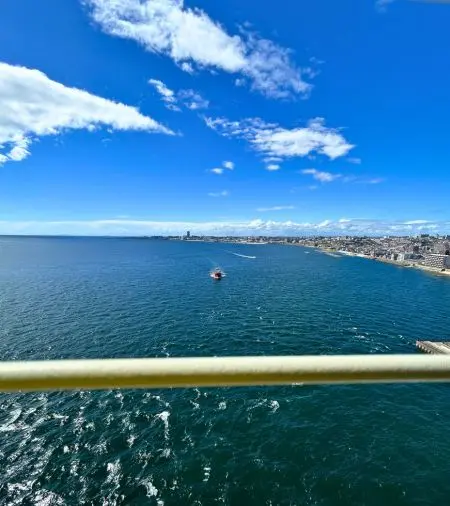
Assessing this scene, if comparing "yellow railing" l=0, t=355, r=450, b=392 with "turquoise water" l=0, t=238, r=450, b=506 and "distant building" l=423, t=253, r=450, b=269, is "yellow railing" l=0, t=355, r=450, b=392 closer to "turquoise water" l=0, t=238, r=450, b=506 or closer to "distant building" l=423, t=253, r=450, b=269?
"turquoise water" l=0, t=238, r=450, b=506

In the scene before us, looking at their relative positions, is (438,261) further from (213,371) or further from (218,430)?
(213,371)

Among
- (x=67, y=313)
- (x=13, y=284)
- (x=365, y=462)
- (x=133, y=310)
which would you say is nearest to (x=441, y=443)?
(x=365, y=462)

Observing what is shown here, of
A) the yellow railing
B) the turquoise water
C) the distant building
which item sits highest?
the yellow railing

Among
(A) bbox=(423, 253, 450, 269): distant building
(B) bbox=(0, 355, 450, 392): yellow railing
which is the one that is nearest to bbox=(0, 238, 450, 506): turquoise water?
(B) bbox=(0, 355, 450, 392): yellow railing

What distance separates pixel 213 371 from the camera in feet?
3.94

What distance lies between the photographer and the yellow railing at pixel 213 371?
1.16 metres

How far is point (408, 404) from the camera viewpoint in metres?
23.0

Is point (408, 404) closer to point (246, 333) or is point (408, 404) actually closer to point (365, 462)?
point (365, 462)

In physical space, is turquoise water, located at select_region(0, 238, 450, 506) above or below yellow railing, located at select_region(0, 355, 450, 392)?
below

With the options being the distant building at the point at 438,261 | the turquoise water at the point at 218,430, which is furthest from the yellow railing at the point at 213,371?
the distant building at the point at 438,261

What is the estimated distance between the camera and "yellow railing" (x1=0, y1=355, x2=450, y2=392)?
1157 millimetres

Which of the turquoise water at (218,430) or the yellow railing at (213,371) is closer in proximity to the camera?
the yellow railing at (213,371)

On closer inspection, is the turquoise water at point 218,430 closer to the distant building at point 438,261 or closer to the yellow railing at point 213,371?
the yellow railing at point 213,371

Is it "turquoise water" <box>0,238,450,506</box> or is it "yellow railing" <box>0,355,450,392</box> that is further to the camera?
"turquoise water" <box>0,238,450,506</box>
